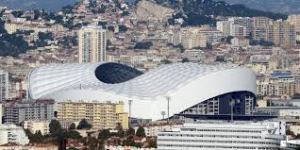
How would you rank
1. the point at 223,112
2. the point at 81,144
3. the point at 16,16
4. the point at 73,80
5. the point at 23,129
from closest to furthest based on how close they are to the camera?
the point at 81,144 → the point at 23,129 → the point at 223,112 → the point at 73,80 → the point at 16,16

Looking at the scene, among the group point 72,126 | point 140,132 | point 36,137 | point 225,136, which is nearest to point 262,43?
point 72,126

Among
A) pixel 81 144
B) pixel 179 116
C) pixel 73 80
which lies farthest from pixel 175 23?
pixel 81 144

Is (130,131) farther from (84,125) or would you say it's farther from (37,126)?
(84,125)

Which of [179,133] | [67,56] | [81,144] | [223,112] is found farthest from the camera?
[67,56]

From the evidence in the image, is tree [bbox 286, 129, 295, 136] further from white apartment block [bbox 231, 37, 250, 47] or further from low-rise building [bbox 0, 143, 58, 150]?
white apartment block [bbox 231, 37, 250, 47]

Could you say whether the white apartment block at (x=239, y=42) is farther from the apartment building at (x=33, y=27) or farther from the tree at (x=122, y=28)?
the apartment building at (x=33, y=27)

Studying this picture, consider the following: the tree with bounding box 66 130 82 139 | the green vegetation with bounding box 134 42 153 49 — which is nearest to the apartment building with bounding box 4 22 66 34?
the green vegetation with bounding box 134 42 153 49

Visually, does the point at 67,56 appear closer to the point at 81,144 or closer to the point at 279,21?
the point at 279,21
